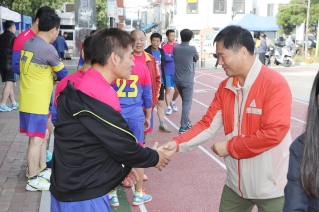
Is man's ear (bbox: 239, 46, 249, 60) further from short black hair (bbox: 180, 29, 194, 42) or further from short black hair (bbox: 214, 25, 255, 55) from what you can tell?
short black hair (bbox: 180, 29, 194, 42)

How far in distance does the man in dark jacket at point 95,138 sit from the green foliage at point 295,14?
31509 mm

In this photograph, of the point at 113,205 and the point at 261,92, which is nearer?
the point at 261,92

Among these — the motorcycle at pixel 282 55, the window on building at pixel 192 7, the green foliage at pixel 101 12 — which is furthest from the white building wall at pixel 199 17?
the motorcycle at pixel 282 55

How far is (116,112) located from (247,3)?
2221 inches

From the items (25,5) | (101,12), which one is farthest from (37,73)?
(101,12)

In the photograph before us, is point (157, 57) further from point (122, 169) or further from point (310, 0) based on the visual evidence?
point (310, 0)

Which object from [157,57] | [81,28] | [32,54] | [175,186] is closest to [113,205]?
[175,186]

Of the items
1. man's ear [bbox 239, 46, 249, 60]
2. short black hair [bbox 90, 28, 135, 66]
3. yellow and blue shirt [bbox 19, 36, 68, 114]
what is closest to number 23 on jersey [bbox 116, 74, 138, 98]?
yellow and blue shirt [bbox 19, 36, 68, 114]

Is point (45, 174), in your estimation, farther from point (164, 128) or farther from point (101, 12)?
point (101, 12)

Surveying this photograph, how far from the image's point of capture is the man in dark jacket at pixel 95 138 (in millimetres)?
2984

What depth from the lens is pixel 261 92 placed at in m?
3.48

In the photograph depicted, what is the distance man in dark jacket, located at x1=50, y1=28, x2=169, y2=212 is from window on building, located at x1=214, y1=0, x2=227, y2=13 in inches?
2138

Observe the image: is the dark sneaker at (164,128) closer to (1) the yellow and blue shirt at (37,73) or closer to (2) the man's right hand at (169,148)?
(1) the yellow and blue shirt at (37,73)

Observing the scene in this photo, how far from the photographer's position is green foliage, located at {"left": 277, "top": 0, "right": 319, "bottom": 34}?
32969 millimetres
